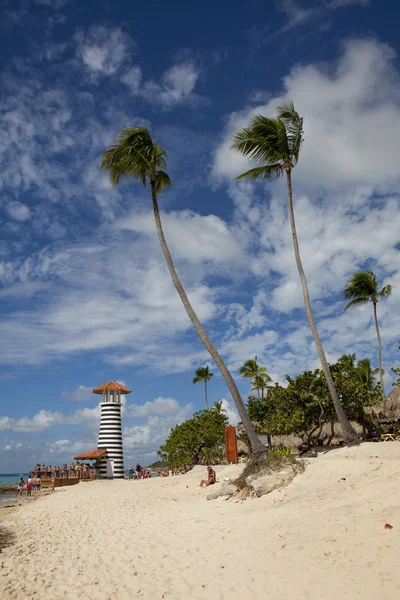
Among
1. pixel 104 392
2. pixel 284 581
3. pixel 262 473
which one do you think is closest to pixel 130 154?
pixel 262 473

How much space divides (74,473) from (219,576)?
35109 mm

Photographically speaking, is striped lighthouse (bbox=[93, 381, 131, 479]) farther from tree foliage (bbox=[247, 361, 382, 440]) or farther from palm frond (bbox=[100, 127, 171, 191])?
palm frond (bbox=[100, 127, 171, 191])

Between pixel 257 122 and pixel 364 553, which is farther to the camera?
pixel 257 122

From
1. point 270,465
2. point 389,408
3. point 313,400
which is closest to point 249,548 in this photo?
point 270,465

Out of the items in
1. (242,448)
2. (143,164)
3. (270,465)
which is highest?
(143,164)

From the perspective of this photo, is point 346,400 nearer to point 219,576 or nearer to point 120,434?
point 219,576

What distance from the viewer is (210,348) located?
1588cm

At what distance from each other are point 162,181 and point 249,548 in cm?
1435

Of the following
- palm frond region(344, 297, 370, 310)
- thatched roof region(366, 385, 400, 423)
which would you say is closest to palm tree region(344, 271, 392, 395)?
palm frond region(344, 297, 370, 310)

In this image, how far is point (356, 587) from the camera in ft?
18.6

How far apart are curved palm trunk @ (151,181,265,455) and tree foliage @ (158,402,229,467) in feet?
Answer: 46.8

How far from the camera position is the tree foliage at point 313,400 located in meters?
16.9

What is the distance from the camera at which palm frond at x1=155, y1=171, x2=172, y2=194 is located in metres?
18.2

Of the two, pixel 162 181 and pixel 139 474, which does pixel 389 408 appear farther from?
pixel 139 474
